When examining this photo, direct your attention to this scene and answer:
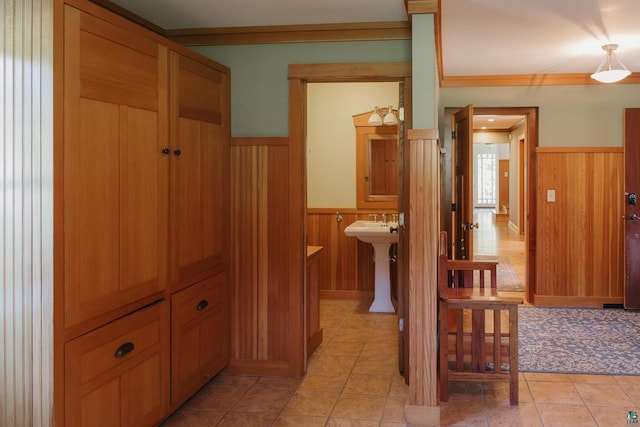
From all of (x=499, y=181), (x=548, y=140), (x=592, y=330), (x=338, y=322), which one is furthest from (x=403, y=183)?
(x=499, y=181)

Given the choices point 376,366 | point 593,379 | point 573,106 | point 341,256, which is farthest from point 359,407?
point 573,106

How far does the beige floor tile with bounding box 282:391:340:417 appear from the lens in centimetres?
304

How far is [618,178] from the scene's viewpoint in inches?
215

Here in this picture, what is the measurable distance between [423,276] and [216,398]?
141 cm

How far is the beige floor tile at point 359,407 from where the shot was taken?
2980 mm

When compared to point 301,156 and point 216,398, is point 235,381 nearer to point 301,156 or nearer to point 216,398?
point 216,398

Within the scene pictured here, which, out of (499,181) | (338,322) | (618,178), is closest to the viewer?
(338,322)

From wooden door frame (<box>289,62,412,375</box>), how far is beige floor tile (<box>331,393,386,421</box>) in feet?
1.31

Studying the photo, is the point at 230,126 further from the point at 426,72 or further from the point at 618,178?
the point at 618,178

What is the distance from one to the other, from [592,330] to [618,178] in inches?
66.3

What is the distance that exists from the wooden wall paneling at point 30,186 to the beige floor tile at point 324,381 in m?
1.71

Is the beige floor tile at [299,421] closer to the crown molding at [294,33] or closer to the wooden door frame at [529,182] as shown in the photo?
the crown molding at [294,33]

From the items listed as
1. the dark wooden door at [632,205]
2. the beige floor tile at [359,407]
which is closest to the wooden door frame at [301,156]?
the beige floor tile at [359,407]

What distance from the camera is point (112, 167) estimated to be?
2314mm
